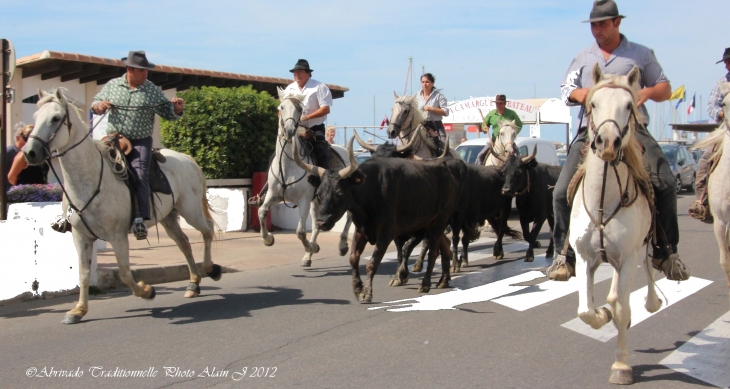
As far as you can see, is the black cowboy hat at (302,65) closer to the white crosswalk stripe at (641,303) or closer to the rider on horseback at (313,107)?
the rider on horseback at (313,107)

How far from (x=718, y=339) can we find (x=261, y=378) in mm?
4078

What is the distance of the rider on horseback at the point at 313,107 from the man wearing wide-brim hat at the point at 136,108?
347 centimetres

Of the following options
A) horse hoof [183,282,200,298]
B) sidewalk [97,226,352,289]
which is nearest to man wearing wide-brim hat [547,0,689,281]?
horse hoof [183,282,200,298]

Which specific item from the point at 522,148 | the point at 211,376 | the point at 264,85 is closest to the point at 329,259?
the point at 211,376

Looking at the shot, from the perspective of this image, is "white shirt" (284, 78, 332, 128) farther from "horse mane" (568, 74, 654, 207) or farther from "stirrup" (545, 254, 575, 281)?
"horse mane" (568, 74, 654, 207)

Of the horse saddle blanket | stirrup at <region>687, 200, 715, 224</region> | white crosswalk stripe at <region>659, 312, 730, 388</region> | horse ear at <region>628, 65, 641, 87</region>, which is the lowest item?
white crosswalk stripe at <region>659, 312, 730, 388</region>

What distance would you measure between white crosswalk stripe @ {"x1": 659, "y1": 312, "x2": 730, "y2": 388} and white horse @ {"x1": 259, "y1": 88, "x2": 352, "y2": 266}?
553 centimetres

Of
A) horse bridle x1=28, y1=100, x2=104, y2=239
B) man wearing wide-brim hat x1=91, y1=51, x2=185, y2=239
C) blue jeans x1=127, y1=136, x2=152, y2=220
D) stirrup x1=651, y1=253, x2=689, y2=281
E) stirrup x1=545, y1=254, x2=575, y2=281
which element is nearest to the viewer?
stirrup x1=545, y1=254, x2=575, y2=281

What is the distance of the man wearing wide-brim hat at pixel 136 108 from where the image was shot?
25.8ft

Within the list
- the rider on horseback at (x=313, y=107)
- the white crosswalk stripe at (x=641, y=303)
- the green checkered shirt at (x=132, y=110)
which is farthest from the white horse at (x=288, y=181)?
the white crosswalk stripe at (x=641, y=303)

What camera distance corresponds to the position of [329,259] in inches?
Result: 475

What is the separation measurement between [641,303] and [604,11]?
11.4ft

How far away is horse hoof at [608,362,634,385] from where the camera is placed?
17.3ft

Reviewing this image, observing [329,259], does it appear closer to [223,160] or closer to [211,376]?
[223,160]
